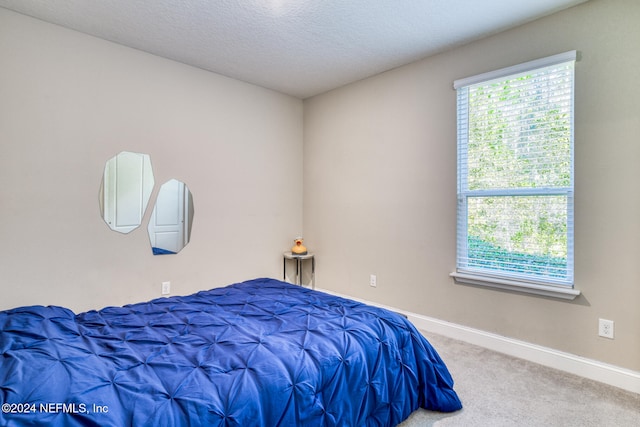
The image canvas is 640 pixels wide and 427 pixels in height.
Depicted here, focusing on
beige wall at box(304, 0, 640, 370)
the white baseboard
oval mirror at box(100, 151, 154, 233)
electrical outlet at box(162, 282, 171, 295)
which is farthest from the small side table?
oval mirror at box(100, 151, 154, 233)

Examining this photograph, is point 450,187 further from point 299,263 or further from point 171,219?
point 171,219

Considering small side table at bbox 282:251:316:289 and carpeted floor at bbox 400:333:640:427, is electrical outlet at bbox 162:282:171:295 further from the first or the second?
Answer: carpeted floor at bbox 400:333:640:427

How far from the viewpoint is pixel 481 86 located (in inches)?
112

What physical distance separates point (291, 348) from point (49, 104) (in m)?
2.63

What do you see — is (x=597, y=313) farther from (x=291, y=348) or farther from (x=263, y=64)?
(x=263, y=64)

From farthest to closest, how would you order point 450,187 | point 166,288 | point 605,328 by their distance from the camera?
point 166,288, point 450,187, point 605,328

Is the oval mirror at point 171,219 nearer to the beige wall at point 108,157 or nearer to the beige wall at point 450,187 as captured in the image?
the beige wall at point 108,157

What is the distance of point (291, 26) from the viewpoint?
264 centimetres

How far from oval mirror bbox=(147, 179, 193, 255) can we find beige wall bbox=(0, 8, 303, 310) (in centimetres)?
7

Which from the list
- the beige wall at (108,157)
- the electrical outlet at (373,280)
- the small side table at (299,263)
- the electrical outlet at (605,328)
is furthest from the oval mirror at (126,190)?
the electrical outlet at (605,328)

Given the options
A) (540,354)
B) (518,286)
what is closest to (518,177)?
(518,286)

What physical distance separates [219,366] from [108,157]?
7.54 feet

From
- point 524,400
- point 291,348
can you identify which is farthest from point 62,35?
point 524,400

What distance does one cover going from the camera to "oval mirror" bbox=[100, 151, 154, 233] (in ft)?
9.39
